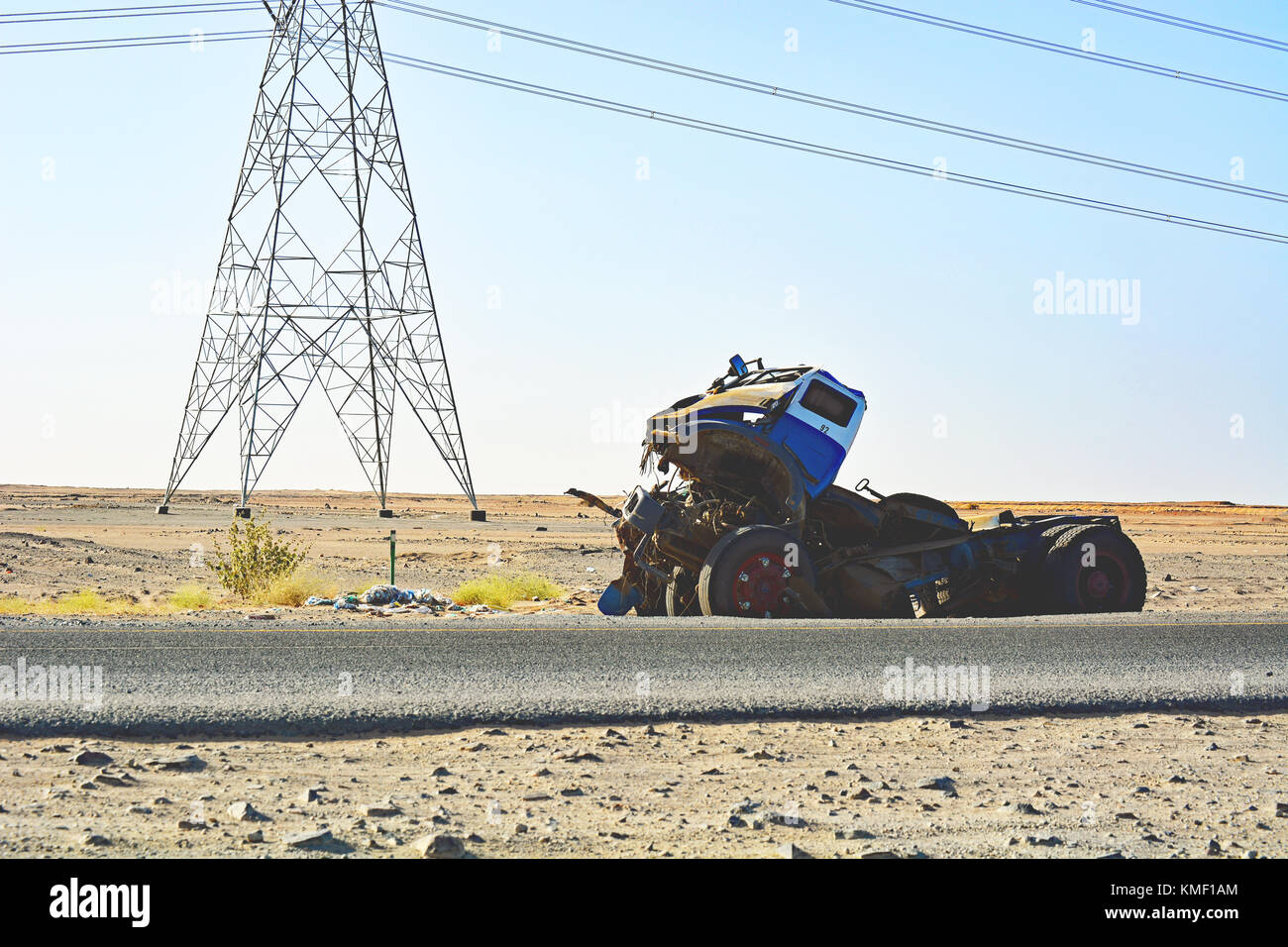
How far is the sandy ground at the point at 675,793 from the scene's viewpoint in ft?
19.3

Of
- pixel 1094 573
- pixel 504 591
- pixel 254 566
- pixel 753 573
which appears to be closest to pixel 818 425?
pixel 753 573

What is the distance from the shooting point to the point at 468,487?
4503cm

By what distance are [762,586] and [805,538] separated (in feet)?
4.70

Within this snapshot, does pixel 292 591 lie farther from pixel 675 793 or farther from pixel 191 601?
pixel 675 793

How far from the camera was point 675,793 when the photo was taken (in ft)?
22.8

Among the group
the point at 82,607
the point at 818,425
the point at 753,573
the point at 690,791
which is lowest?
the point at 690,791

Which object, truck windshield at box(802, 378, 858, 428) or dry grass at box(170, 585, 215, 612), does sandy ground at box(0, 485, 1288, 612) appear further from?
truck windshield at box(802, 378, 858, 428)

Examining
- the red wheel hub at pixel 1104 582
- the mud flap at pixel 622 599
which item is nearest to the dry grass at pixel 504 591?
the mud flap at pixel 622 599

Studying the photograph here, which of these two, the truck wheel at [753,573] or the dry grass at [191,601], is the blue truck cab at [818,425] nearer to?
the truck wheel at [753,573]

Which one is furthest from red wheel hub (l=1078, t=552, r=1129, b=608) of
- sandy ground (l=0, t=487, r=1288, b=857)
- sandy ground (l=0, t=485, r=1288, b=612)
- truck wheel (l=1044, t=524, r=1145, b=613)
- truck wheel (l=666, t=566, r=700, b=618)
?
sandy ground (l=0, t=487, r=1288, b=857)

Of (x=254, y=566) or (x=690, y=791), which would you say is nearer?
(x=690, y=791)

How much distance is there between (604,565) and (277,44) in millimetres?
19021

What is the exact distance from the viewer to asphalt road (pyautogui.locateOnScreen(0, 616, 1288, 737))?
8.57 m

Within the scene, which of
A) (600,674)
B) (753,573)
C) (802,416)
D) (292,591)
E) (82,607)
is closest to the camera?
(600,674)
